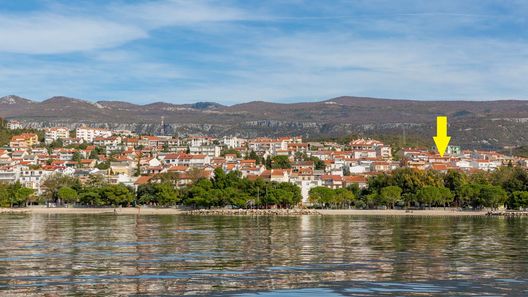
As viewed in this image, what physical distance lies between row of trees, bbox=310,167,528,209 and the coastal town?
283 inches

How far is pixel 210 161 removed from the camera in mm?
121562

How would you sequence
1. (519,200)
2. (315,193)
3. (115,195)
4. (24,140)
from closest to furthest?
(519,200)
(115,195)
(315,193)
(24,140)

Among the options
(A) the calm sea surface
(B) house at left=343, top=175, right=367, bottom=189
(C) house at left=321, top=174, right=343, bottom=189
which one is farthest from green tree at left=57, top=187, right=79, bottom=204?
(A) the calm sea surface

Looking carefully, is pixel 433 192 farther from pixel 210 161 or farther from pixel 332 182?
pixel 210 161

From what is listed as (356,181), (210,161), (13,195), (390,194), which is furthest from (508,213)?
(210,161)

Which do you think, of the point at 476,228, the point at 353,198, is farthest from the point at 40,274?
the point at 353,198

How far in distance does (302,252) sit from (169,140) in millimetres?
131546

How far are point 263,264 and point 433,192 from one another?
2132 inches

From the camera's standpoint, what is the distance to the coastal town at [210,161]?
98688mm

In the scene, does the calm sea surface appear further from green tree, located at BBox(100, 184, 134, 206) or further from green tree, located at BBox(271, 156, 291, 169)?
green tree, located at BBox(271, 156, 291, 169)

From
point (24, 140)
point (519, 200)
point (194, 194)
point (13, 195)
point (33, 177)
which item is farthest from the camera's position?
point (24, 140)

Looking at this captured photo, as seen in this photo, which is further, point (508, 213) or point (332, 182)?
point (332, 182)

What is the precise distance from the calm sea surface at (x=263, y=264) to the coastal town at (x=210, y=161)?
1959 inches

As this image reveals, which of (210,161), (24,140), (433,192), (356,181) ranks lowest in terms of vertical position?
(433,192)
